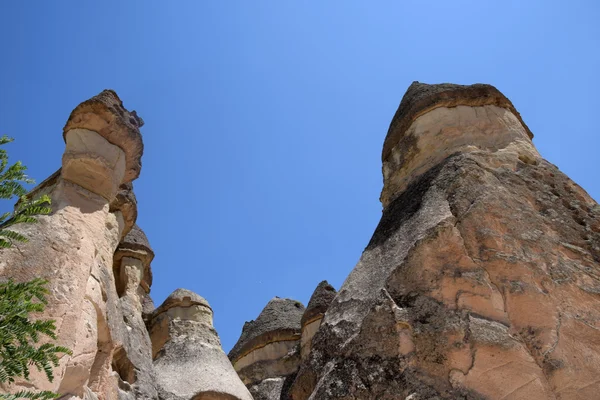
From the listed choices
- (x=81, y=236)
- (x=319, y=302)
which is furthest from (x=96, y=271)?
(x=319, y=302)

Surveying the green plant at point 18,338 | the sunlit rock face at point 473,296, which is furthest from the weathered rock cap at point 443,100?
the green plant at point 18,338

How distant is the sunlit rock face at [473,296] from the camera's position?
349 cm

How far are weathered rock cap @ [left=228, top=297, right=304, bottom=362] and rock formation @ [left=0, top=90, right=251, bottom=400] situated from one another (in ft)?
11.2

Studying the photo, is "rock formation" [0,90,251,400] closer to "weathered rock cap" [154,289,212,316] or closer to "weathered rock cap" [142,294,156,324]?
"weathered rock cap" [154,289,212,316]

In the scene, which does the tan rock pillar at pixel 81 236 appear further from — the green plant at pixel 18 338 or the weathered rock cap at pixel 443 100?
the weathered rock cap at pixel 443 100

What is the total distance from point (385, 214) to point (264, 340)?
10292 millimetres

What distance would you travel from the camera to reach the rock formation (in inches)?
219

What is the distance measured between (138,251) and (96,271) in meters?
5.50

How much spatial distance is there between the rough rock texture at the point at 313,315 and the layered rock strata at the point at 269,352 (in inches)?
32.3

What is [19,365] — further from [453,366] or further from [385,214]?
[385,214]

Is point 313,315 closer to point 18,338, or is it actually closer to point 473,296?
point 473,296

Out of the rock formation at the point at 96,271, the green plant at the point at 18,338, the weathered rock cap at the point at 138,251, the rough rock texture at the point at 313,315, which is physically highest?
the weathered rock cap at the point at 138,251

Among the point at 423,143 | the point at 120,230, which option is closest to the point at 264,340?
the point at 120,230

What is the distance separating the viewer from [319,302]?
13594mm
